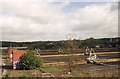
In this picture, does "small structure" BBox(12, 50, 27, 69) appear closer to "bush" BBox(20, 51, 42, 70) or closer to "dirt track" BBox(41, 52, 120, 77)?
"bush" BBox(20, 51, 42, 70)

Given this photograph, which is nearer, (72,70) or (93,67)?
(72,70)

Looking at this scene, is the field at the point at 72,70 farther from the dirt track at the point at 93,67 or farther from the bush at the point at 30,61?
the bush at the point at 30,61

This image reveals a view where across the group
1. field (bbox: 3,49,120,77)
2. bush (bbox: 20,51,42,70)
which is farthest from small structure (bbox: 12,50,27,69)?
bush (bbox: 20,51,42,70)

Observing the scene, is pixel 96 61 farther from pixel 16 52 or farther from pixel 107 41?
pixel 107 41

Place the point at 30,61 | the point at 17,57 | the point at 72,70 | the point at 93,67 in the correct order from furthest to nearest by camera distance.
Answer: the point at 17,57, the point at 30,61, the point at 93,67, the point at 72,70

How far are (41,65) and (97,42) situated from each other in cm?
6056

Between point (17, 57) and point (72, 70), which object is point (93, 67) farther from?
point (17, 57)

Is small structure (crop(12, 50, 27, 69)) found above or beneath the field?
above

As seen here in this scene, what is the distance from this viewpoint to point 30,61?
119ft

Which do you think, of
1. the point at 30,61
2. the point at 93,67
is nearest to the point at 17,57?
the point at 30,61

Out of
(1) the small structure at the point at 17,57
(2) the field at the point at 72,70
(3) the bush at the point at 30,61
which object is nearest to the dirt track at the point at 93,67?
(2) the field at the point at 72,70

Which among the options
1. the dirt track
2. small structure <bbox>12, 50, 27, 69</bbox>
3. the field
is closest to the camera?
the field

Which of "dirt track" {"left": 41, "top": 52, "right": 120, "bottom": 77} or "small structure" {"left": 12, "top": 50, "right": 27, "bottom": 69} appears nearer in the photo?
"dirt track" {"left": 41, "top": 52, "right": 120, "bottom": 77}

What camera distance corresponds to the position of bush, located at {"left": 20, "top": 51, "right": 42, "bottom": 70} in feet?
119
